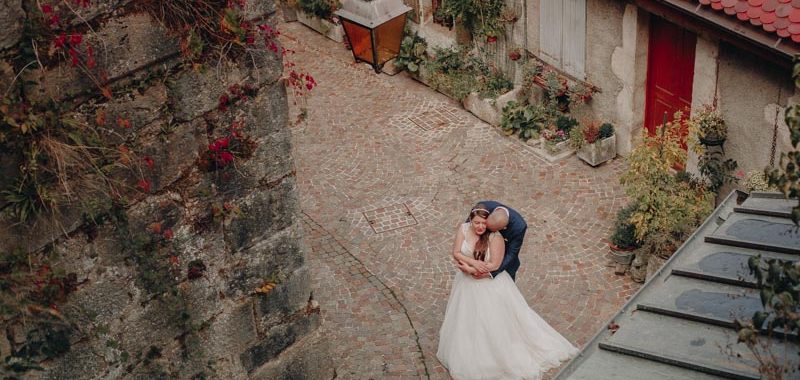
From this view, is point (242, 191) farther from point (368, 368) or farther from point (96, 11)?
point (368, 368)

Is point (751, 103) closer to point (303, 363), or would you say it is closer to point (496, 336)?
point (496, 336)

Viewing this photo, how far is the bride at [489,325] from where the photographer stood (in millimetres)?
7766

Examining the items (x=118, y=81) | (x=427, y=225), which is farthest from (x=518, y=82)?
(x=118, y=81)

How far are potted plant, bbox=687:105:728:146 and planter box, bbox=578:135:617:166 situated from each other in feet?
5.31

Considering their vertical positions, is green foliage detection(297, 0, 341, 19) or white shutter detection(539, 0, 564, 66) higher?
white shutter detection(539, 0, 564, 66)

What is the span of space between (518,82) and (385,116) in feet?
6.29

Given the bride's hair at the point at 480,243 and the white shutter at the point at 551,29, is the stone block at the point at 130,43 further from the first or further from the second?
the white shutter at the point at 551,29

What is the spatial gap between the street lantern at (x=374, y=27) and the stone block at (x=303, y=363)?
224 centimetres

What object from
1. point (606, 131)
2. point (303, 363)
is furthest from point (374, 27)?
point (606, 131)

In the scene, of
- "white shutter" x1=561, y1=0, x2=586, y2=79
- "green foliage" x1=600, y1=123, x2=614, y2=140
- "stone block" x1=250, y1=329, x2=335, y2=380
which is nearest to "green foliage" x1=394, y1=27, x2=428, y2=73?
"white shutter" x1=561, y1=0, x2=586, y2=79

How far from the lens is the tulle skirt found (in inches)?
311

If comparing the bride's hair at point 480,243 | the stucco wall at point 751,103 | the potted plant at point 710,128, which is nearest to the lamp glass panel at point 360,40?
the bride's hair at point 480,243

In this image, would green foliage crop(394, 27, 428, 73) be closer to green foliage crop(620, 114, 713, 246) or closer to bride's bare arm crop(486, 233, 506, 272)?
green foliage crop(620, 114, 713, 246)

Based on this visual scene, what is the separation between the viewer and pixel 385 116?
13.1 metres
